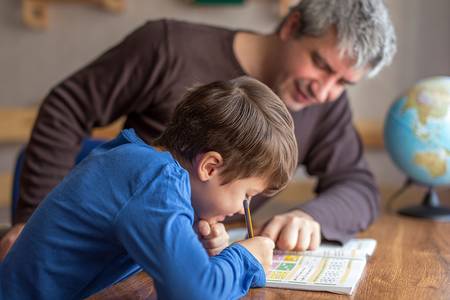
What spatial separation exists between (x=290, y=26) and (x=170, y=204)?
36.5 inches

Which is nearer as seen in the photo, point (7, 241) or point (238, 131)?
point (238, 131)

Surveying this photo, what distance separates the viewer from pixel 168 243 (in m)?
0.80

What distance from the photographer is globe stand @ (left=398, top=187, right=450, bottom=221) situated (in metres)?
1.76

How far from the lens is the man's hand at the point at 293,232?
124cm

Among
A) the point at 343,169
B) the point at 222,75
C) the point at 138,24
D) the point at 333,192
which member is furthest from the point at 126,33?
the point at 333,192

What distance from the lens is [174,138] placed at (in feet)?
3.19

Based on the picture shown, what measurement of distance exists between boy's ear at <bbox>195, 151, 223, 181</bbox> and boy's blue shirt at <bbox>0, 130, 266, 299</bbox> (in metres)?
0.05

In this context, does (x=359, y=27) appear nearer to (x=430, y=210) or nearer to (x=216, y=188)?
(x=430, y=210)

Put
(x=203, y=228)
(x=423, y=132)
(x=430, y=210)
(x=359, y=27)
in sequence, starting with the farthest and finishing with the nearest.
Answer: (x=430, y=210), (x=423, y=132), (x=359, y=27), (x=203, y=228)

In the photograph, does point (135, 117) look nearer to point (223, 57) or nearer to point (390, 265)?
point (223, 57)

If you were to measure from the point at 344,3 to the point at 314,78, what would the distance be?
0.18 m

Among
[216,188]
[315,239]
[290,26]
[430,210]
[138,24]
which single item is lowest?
[430,210]

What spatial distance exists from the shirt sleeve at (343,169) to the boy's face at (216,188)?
1.87 ft

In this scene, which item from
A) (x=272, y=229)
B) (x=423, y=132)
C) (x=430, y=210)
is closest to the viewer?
(x=272, y=229)
